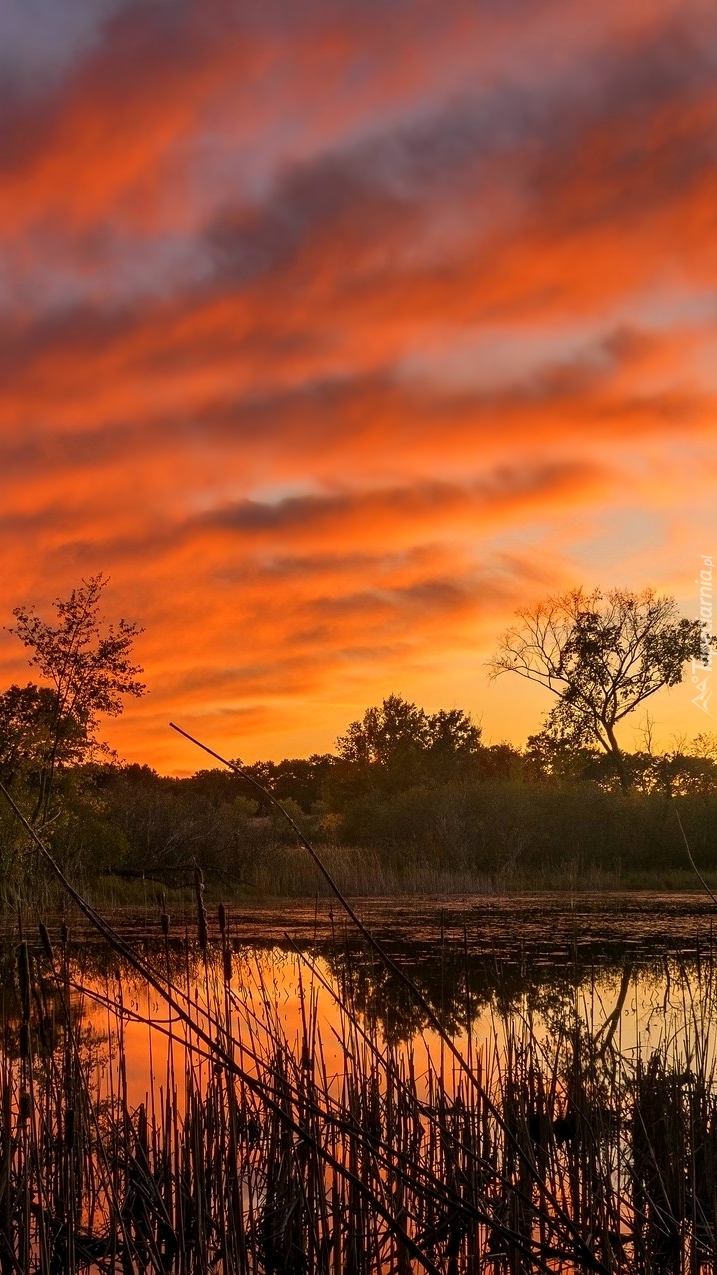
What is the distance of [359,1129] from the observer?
62.8 inches

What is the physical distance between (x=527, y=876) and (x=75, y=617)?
12.0 m

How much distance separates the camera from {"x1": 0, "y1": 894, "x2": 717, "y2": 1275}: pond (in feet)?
9.66

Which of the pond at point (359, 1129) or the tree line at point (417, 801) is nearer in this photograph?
the pond at point (359, 1129)

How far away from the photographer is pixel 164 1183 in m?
4.95

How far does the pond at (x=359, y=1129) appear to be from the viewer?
2.94m

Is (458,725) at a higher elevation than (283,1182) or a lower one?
higher

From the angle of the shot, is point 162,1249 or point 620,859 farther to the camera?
point 620,859

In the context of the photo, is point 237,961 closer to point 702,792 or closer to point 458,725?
point 702,792

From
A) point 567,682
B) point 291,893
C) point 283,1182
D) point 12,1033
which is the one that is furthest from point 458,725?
point 283,1182

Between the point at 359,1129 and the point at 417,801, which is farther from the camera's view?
the point at 417,801

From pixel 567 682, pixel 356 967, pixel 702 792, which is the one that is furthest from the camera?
pixel 567 682

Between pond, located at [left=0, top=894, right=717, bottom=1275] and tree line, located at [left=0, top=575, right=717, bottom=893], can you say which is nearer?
pond, located at [left=0, top=894, right=717, bottom=1275]

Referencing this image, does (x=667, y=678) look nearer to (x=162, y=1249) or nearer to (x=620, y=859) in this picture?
(x=620, y=859)

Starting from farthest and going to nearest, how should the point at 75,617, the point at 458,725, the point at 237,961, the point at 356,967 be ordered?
the point at 458,725 → the point at 75,617 → the point at 356,967 → the point at 237,961
